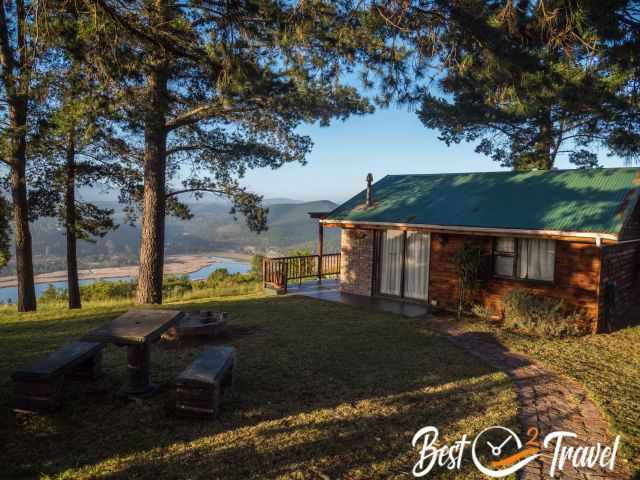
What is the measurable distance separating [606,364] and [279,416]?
5.51 meters

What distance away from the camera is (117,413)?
16.2ft

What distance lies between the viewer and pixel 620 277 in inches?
416

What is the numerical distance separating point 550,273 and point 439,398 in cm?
563

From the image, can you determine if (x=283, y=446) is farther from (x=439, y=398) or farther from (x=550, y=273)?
(x=550, y=273)

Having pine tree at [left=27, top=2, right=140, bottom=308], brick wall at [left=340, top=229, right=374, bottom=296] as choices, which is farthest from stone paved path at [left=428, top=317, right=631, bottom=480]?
pine tree at [left=27, top=2, right=140, bottom=308]

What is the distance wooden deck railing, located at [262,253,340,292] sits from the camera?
1416 centimetres

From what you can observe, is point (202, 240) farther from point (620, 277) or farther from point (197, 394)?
point (197, 394)

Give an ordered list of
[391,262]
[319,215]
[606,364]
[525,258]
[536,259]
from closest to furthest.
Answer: [606,364], [536,259], [525,258], [391,262], [319,215]

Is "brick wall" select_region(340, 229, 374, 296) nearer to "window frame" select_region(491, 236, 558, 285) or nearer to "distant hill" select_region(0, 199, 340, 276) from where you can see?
"window frame" select_region(491, 236, 558, 285)

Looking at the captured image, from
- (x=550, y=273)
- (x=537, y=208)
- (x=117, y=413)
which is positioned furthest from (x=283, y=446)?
(x=537, y=208)

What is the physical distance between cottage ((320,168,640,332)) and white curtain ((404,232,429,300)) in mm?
27

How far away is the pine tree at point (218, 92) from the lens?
6621mm

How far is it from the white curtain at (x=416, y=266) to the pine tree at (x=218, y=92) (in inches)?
148

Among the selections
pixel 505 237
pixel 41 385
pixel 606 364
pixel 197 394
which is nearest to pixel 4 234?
pixel 41 385
